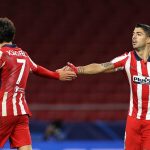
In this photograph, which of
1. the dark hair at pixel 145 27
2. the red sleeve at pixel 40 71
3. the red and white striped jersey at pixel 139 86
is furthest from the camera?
the dark hair at pixel 145 27

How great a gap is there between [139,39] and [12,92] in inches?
Result: 54.4

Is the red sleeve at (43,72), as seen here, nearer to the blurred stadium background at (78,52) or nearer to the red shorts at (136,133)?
the red shorts at (136,133)

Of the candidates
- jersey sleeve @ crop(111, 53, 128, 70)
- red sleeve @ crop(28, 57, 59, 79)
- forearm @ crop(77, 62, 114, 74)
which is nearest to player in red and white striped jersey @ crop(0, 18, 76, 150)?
red sleeve @ crop(28, 57, 59, 79)

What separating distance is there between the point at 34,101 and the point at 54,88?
1.98 feet

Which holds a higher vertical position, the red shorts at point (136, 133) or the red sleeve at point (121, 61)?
the red sleeve at point (121, 61)

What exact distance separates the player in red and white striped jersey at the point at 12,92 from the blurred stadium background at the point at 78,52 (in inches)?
213

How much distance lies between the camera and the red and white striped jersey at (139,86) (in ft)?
18.4

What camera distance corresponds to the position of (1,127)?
518cm

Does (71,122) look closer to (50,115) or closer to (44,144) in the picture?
(50,115)

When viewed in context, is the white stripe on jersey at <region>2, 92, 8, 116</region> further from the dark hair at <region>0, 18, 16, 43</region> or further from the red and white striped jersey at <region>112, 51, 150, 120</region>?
the red and white striped jersey at <region>112, 51, 150, 120</region>

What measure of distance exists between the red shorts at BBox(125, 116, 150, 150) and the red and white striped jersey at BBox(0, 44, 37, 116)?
1.08m

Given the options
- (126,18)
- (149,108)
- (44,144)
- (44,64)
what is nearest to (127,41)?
(126,18)

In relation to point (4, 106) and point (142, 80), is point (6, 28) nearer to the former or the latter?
point (4, 106)

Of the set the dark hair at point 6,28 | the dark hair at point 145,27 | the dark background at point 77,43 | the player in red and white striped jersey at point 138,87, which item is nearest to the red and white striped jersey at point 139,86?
the player in red and white striped jersey at point 138,87
